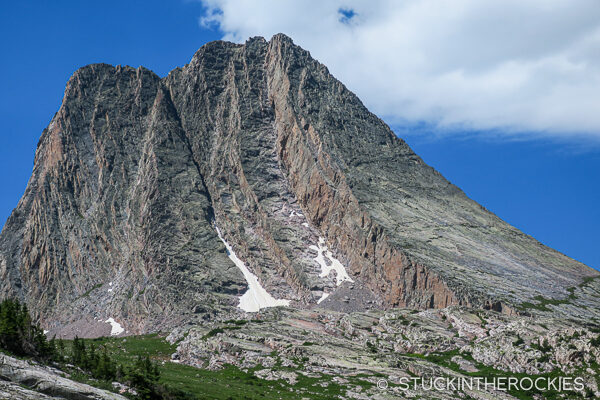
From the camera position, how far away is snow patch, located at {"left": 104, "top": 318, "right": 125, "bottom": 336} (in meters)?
172

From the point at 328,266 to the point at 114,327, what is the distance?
61.8 meters

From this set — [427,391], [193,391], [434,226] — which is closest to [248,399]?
[193,391]

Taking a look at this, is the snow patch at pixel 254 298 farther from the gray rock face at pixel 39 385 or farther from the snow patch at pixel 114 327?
the gray rock face at pixel 39 385

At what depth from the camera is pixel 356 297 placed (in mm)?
169500

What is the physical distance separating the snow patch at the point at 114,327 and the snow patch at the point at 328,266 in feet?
186

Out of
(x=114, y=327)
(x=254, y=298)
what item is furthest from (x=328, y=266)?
(x=114, y=327)

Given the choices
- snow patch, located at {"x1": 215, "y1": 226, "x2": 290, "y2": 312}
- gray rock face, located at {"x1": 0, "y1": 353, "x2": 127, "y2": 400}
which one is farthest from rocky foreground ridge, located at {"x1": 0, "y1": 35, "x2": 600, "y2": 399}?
gray rock face, located at {"x1": 0, "y1": 353, "x2": 127, "y2": 400}

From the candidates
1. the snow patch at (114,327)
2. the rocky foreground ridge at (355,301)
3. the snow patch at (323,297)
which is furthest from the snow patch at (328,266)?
the snow patch at (114,327)

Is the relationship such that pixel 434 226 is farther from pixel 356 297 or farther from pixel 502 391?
pixel 502 391

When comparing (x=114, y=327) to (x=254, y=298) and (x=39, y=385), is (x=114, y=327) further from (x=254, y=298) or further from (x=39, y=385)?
(x=39, y=385)

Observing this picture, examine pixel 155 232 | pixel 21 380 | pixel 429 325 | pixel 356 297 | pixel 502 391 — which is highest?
pixel 155 232

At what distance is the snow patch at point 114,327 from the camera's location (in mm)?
172087

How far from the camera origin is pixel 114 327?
17538 cm

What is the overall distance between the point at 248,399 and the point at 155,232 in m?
130
